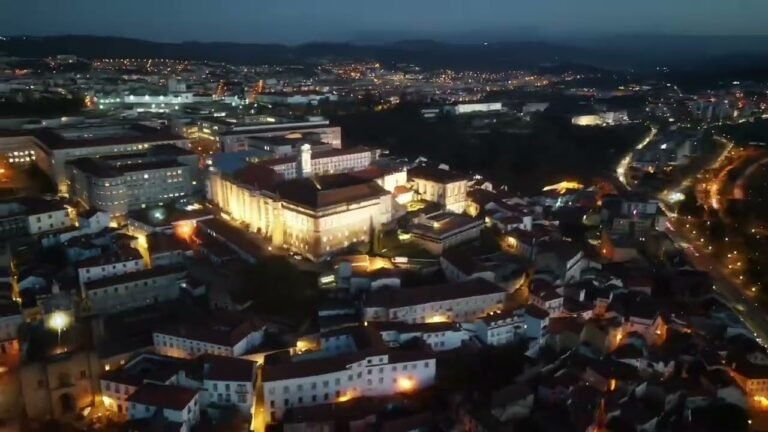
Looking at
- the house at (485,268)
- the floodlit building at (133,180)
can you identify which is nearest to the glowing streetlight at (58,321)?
the floodlit building at (133,180)

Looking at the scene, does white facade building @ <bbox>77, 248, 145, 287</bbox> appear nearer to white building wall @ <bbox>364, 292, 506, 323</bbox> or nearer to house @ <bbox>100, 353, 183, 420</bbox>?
house @ <bbox>100, 353, 183, 420</bbox>

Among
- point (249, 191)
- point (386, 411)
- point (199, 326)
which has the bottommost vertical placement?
point (386, 411)

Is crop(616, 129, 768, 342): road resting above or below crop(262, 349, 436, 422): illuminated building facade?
below

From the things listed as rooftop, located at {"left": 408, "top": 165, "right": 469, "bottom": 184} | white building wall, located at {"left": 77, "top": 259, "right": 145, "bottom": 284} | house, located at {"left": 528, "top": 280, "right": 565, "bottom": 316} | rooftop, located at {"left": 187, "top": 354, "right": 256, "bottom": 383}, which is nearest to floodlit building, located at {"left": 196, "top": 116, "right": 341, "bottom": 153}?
rooftop, located at {"left": 408, "top": 165, "right": 469, "bottom": 184}

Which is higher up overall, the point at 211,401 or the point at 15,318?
the point at 15,318

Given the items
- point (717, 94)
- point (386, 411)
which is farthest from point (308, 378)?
point (717, 94)

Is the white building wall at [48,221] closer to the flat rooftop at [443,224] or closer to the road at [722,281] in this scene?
A: the flat rooftop at [443,224]

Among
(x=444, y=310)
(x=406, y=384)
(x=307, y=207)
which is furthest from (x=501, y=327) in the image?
(x=307, y=207)

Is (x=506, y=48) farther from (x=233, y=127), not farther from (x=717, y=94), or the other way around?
(x=233, y=127)
